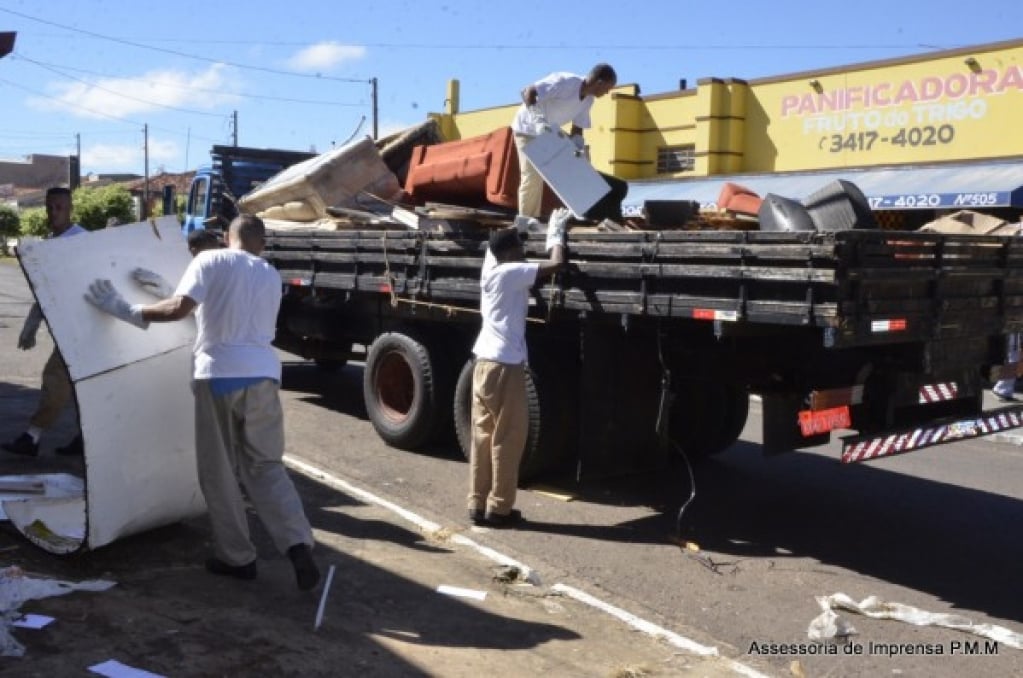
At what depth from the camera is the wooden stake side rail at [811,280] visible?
530cm

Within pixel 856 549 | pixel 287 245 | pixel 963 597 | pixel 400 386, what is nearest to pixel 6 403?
pixel 287 245

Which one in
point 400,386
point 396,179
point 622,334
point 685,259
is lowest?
point 400,386

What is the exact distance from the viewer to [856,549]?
21.7 feet

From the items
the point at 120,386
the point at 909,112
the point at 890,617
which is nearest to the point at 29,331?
the point at 120,386

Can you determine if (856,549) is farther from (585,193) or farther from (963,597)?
(585,193)

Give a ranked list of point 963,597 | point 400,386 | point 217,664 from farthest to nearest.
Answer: point 400,386, point 963,597, point 217,664

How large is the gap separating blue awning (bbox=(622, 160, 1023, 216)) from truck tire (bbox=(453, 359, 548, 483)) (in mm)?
6708

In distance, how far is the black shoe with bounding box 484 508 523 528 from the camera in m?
6.73

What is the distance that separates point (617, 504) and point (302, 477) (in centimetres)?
221

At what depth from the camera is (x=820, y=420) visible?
596 centimetres

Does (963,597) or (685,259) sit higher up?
(685,259)

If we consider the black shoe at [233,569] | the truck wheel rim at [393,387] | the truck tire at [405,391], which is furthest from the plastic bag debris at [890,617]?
the truck wheel rim at [393,387]

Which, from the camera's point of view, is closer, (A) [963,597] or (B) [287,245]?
(A) [963,597]

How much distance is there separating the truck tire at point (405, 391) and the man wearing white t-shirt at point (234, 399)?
327cm
